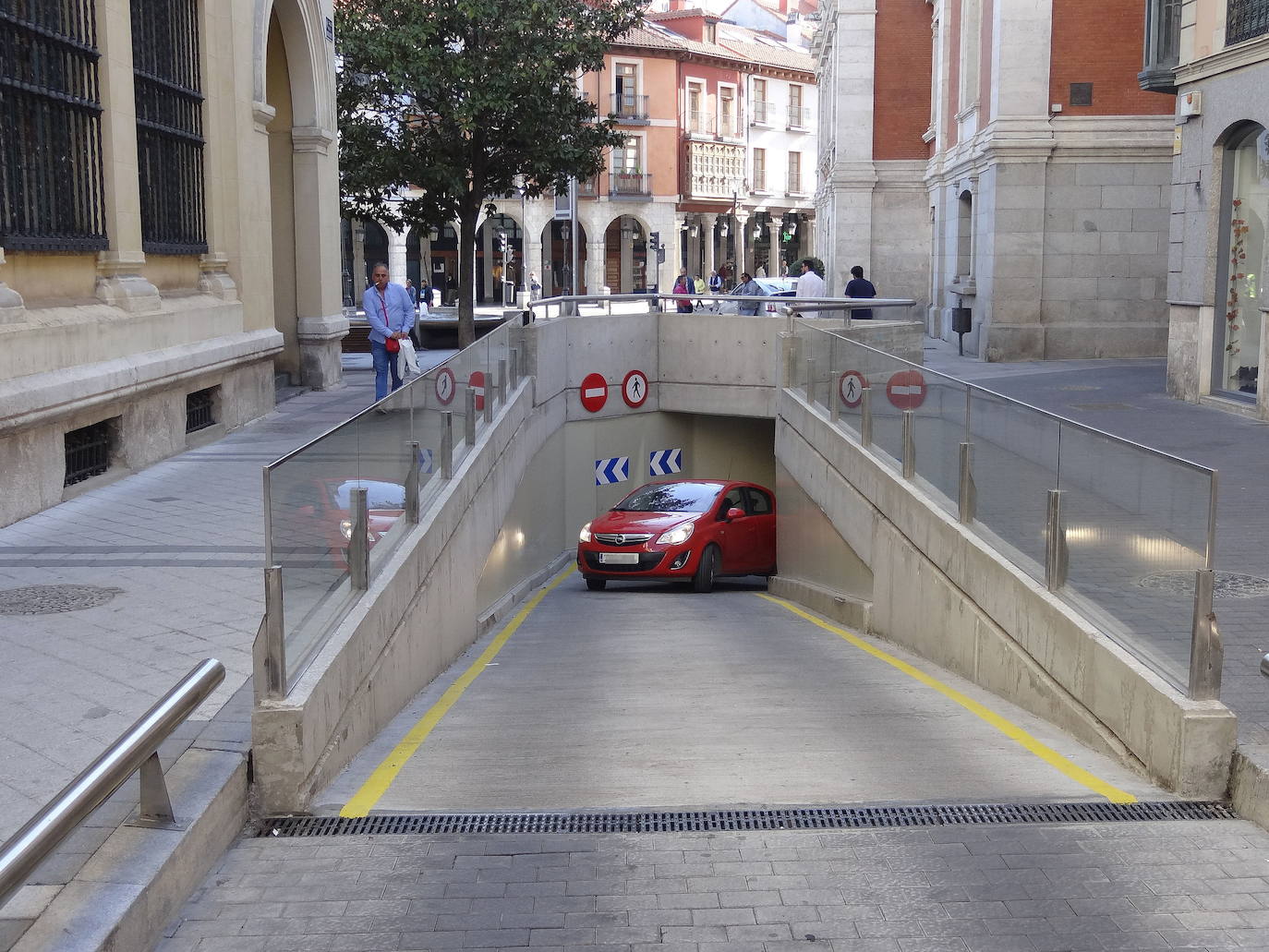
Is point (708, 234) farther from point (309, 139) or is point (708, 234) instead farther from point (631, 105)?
point (309, 139)

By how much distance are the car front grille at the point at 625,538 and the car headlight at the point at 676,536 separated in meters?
0.18

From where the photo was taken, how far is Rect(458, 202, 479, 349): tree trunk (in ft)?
93.7

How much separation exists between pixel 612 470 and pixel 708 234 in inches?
2125

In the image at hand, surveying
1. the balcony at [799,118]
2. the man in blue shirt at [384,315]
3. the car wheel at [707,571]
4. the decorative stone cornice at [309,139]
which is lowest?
the car wheel at [707,571]

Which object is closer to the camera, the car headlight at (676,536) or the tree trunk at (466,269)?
the car headlight at (676,536)

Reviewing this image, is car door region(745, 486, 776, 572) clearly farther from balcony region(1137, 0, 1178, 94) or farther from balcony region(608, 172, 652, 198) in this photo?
balcony region(608, 172, 652, 198)

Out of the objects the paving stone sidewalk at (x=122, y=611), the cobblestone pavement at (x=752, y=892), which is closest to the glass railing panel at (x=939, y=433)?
the paving stone sidewalk at (x=122, y=611)

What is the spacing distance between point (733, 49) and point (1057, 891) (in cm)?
7899

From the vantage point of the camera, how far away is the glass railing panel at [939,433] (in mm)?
10789

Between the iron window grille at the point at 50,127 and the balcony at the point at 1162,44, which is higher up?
the balcony at the point at 1162,44

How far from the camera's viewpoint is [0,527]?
35.8 ft

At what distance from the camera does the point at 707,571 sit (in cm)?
1984

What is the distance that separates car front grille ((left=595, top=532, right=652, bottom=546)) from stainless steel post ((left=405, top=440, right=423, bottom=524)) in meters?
9.00

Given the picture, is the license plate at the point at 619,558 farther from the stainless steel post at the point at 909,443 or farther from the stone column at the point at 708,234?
the stone column at the point at 708,234
